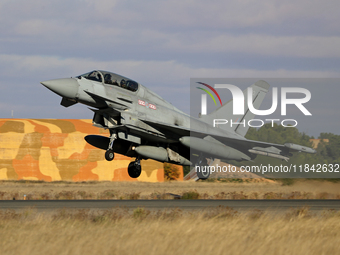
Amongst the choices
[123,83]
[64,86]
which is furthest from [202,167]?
[64,86]

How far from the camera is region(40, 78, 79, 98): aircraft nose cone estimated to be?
→ 1658 cm

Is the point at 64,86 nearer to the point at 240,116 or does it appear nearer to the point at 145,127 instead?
the point at 145,127

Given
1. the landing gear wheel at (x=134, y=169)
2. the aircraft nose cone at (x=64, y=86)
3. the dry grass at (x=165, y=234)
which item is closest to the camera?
the dry grass at (x=165, y=234)

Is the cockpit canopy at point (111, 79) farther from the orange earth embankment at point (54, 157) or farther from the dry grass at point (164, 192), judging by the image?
the orange earth embankment at point (54, 157)

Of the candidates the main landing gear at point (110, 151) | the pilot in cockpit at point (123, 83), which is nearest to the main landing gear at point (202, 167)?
the main landing gear at point (110, 151)

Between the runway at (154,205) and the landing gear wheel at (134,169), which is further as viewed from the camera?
the landing gear wheel at (134,169)

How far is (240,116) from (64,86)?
1248 cm

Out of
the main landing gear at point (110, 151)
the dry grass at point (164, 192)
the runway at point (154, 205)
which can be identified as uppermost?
the main landing gear at point (110, 151)

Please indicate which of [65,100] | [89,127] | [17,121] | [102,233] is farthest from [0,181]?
[102,233]

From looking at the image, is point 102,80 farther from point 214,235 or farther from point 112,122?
point 214,235

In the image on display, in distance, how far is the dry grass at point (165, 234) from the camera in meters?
9.49

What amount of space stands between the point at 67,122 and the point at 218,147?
28.7 metres

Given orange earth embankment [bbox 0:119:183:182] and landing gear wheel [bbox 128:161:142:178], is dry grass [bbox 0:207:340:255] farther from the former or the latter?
orange earth embankment [bbox 0:119:183:182]

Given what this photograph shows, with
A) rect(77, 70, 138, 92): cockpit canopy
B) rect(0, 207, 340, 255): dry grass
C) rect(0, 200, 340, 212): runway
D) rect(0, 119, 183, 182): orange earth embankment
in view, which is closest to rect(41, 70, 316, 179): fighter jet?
rect(77, 70, 138, 92): cockpit canopy
